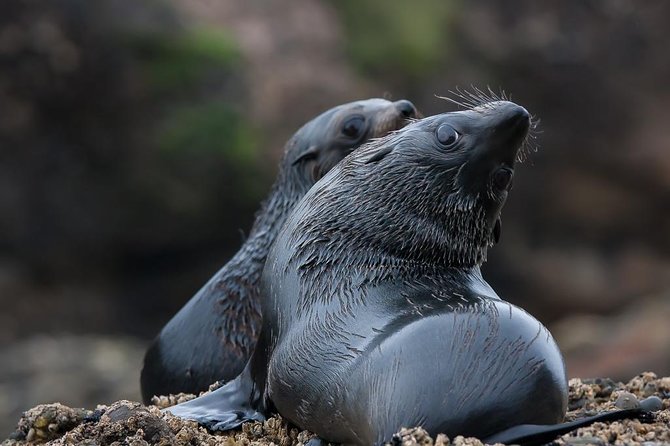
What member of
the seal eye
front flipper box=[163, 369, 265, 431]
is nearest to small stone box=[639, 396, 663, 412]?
the seal eye

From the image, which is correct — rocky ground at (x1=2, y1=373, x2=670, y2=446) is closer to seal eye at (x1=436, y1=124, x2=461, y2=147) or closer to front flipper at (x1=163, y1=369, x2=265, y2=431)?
front flipper at (x1=163, y1=369, x2=265, y2=431)

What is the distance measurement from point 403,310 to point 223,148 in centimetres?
1734

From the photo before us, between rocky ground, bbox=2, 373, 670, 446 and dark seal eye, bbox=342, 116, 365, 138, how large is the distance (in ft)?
7.44

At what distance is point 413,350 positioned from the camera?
209 inches

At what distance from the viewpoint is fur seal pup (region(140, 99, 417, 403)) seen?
26.8 ft

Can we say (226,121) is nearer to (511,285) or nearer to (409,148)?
(511,285)

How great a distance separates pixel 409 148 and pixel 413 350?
126 cm

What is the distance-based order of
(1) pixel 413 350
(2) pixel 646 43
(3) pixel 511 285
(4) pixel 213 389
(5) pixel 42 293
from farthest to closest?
(2) pixel 646 43 < (3) pixel 511 285 < (5) pixel 42 293 < (4) pixel 213 389 < (1) pixel 413 350

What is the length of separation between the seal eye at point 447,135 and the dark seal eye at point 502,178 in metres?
0.26

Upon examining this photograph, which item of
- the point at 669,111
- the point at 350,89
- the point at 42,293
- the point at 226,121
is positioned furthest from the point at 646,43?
the point at 42,293

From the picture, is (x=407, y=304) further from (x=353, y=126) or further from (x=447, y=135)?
(x=353, y=126)

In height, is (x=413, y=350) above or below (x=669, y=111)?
below

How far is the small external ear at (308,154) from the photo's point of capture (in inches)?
335

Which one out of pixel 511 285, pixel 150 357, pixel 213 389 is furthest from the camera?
pixel 511 285
